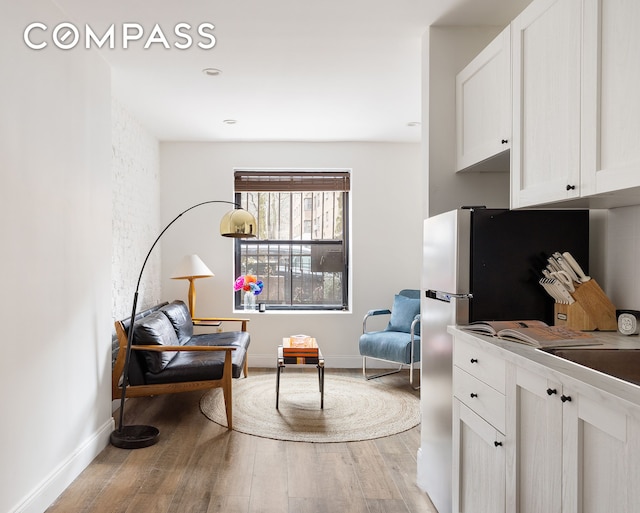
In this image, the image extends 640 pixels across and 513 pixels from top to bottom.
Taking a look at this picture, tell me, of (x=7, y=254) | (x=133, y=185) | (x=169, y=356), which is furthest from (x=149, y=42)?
(x=169, y=356)

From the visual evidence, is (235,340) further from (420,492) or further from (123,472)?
(420,492)

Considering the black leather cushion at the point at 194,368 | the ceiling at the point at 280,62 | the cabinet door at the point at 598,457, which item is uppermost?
the ceiling at the point at 280,62

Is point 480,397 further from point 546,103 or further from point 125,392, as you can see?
point 125,392

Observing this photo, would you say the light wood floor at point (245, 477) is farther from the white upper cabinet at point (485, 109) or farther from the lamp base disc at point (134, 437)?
the white upper cabinet at point (485, 109)

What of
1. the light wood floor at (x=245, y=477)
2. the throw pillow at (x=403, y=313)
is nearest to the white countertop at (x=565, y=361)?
the light wood floor at (x=245, y=477)

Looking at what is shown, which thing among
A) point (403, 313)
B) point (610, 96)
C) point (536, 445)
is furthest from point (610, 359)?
point (403, 313)

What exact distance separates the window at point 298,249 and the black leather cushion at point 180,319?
100cm

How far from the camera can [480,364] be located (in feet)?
6.94

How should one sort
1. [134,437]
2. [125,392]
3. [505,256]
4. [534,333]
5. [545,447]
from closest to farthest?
1. [545,447]
2. [534,333]
3. [505,256]
4. [134,437]
5. [125,392]

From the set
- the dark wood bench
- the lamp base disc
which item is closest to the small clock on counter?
the dark wood bench

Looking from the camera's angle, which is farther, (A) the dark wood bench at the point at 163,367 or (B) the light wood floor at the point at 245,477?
(A) the dark wood bench at the point at 163,367

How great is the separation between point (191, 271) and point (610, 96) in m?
4.50

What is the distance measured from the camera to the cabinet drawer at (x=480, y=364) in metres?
1.94

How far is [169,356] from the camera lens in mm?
4273
